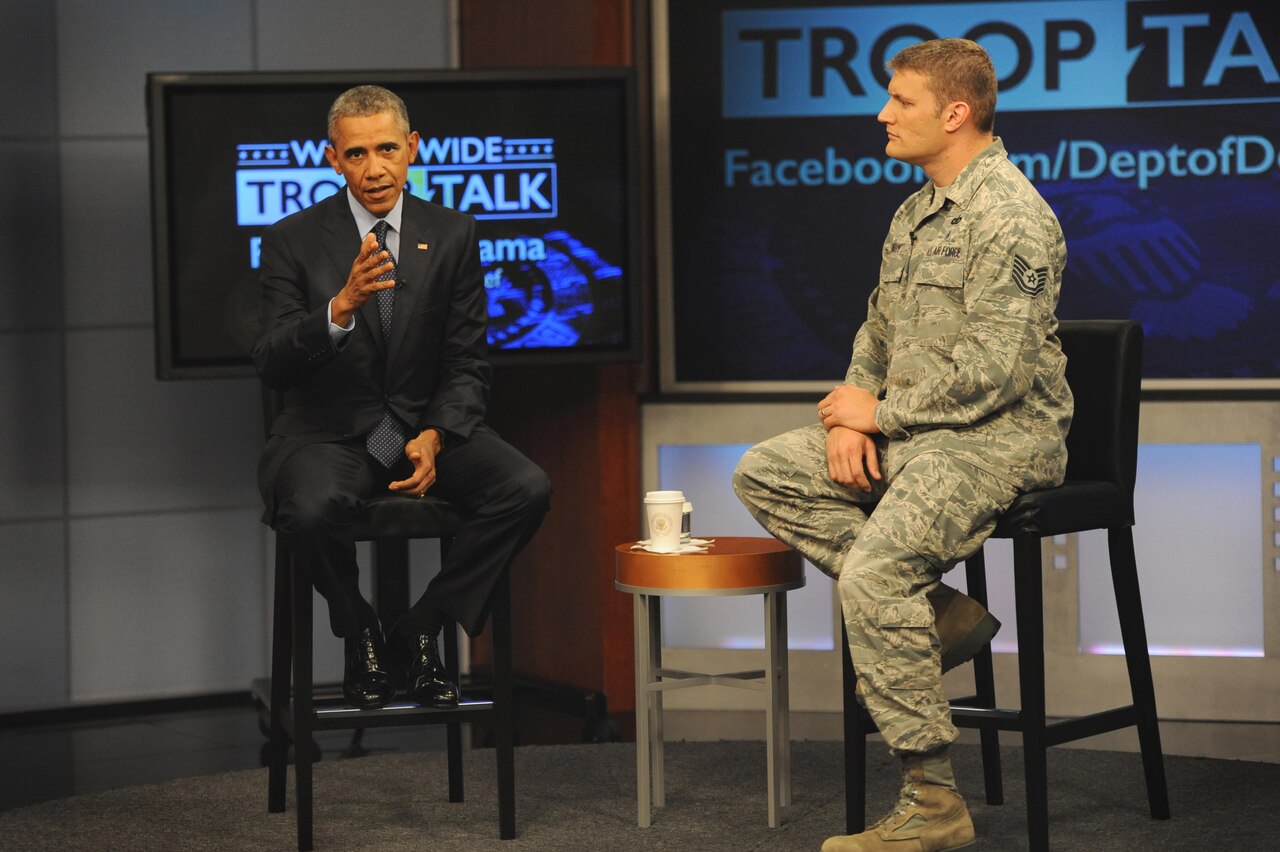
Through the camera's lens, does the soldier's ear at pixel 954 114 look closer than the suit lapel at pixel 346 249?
Yes

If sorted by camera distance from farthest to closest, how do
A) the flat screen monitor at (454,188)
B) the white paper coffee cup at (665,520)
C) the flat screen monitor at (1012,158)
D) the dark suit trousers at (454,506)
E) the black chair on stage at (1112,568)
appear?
the flat screen monitor at (1012,158)
the flat screen monitor at (454,188)
the white paper coffee cup at (665,520)
the dark suit trousers at (454,506)
the black chair on stage at (1112,568)

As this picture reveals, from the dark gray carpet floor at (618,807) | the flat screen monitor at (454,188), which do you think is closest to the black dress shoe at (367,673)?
the dark gray carpet floor at (618,807)

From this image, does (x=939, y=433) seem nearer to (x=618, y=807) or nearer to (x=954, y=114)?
(x=954, y=114)

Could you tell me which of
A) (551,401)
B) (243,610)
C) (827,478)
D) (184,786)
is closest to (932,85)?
(827,478)

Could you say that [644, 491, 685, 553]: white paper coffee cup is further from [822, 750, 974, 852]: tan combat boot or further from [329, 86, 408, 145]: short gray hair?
[329, 86, 408, 145]: short gray hair

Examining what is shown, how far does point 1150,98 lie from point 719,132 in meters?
1.21

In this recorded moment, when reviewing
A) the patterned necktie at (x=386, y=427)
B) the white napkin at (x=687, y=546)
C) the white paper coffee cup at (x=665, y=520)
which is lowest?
the white napkin at (x=687, y=546)

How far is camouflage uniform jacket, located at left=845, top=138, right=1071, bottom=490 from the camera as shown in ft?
9.94

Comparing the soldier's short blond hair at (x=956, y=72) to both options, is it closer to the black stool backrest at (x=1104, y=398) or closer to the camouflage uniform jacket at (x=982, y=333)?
the camouflage uniform jacket at (x=982, y=333)

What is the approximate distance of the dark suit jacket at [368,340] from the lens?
3.45 m

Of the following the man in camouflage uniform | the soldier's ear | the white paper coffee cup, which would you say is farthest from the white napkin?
the soldier's ear

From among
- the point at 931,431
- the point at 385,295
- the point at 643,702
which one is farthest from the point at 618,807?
the point at 385,295

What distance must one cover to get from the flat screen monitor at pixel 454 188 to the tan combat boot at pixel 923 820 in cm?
177

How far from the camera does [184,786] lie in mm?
3797
